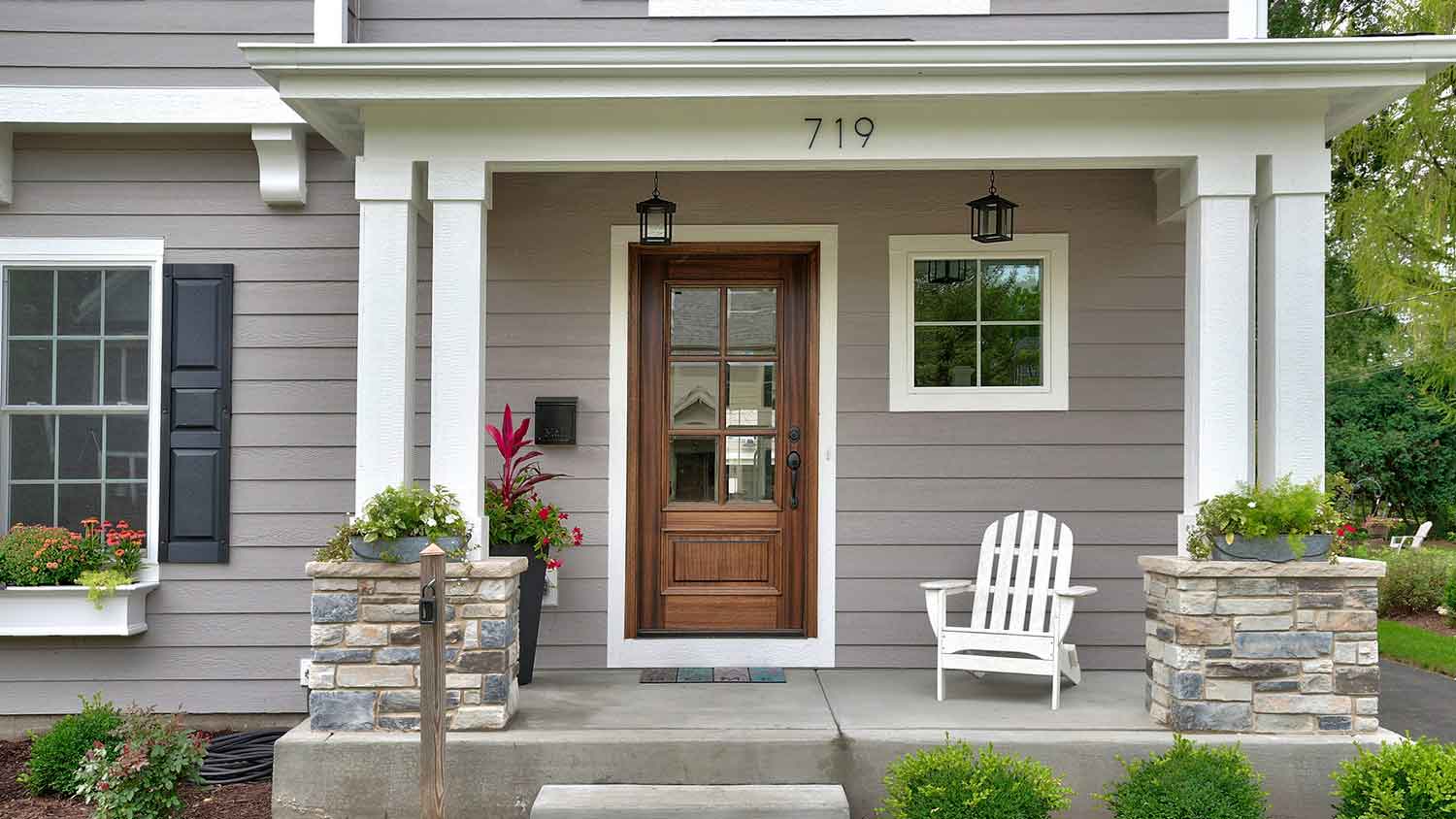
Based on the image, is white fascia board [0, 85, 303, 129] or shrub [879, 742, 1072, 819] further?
white fascia board [0, 85, 303, 129]

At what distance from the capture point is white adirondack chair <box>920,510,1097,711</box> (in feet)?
14.4

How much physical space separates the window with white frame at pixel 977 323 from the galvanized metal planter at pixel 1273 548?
137cm

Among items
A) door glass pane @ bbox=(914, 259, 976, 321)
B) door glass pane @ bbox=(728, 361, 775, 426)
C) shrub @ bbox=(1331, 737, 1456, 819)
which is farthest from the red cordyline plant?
shrub @ bbox=(1331, 737, 1456, 819)

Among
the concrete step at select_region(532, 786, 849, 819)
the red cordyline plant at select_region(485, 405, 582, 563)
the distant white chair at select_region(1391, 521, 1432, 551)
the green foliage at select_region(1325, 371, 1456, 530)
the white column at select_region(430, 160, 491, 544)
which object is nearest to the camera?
the concrete step at select_region(532, 786, 849, 819)

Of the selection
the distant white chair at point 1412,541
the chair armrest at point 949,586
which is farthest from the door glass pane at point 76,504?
the distant white chair at point 1412,541

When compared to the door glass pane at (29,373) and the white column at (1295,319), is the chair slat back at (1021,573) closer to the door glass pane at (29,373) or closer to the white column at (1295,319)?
the white column at (1295,319)

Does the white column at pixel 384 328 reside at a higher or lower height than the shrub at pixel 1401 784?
higher

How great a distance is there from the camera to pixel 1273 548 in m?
3.91

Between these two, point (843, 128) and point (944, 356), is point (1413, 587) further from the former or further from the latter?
point (843, 128)

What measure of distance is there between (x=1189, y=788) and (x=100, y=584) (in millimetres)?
4159

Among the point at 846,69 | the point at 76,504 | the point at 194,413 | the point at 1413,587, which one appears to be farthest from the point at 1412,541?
the point at 76,504

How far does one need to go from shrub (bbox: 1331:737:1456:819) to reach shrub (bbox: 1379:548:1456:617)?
20.5 ft

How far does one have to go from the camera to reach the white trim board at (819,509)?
5219mm

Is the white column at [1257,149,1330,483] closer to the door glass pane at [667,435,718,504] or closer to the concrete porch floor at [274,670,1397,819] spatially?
the concrete porch floor at [274,670,1397,819]
